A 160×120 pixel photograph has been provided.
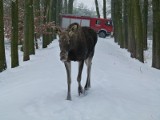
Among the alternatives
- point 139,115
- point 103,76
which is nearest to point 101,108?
point 139,115

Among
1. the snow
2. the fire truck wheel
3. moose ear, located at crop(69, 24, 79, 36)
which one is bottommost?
the snow

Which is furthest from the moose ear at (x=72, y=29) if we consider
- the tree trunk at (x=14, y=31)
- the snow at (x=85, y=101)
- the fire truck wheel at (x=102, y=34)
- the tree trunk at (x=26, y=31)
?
the fire truck wheel at (x=102, y=34)

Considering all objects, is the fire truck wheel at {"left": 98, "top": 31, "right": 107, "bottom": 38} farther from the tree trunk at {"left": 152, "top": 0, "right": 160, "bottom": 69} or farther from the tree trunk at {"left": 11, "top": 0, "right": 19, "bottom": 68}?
the tree trunk at {"left": 11, "top": 0, "right": 19, "bottom": 68}

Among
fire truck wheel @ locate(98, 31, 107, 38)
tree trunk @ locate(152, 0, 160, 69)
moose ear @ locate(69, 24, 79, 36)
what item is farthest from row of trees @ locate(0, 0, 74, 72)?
fire truck wheel @ locate(98, 31, 107, 38)

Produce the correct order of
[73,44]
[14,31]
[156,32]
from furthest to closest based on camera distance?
[156,32] → [14,31] → [73,44]

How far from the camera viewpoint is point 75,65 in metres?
14.3

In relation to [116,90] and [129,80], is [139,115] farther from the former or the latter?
[129,80]

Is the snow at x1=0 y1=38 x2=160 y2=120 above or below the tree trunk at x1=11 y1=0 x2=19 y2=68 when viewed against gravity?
below

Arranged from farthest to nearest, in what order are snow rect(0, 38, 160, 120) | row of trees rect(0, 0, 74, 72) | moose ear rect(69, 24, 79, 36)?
row of trees rect(0, 0, 74, 72), moose ear rect(69, 24, 79, 36), snow rect(0, 38, 160, 120)

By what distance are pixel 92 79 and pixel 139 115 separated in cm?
356

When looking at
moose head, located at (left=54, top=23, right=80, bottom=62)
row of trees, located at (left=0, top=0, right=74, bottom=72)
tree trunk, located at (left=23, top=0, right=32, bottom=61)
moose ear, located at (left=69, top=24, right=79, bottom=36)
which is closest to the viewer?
moose head, located at (left=54, top=23, right=80, bottom=62)

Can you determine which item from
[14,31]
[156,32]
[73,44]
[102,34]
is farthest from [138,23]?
[102,34]

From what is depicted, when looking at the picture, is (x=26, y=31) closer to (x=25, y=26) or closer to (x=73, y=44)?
(x=25, y=26)

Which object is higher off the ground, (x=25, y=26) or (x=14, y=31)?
(x=25, y=26)
